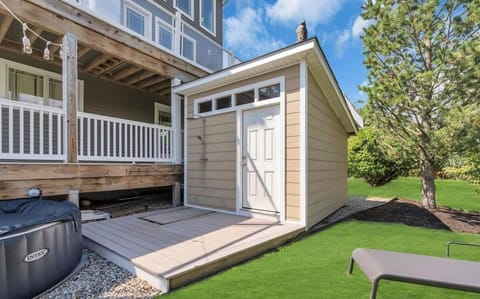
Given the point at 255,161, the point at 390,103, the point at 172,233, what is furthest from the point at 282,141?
the point at 390,103

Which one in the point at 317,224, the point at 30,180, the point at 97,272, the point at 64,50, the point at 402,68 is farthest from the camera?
the point at 402,68

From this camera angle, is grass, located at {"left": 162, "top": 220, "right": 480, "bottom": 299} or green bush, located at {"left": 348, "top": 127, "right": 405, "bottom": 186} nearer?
grass, located at {"left": 162, "top": 220, "right": 480, "bottom": 299}

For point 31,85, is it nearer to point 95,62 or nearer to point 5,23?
point 95,62

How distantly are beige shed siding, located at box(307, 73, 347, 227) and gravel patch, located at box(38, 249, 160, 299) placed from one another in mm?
2786

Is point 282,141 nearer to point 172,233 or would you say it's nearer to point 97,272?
point 172,233

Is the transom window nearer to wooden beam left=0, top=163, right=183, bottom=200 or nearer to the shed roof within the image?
the shed roof

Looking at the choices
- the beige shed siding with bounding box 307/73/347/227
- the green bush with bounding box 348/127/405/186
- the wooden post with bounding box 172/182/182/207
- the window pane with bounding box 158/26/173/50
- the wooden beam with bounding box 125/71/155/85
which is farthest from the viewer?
the green bush with bounding box 348/127/405/186

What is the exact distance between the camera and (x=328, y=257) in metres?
3.20

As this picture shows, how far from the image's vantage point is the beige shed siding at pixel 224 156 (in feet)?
14.4

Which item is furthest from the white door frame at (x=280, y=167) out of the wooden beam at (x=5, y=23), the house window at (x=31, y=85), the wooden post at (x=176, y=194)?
the house window at (x=31, y=85)

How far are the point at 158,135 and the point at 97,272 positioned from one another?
3.71 m

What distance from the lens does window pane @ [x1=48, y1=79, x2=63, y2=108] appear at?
20.7 feet

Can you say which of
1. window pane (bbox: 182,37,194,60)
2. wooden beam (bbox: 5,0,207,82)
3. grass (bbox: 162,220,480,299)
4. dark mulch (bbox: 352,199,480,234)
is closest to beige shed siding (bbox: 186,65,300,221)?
grass (bbox: 162,220,480,299)

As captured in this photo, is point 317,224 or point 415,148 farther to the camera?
point 415,148
